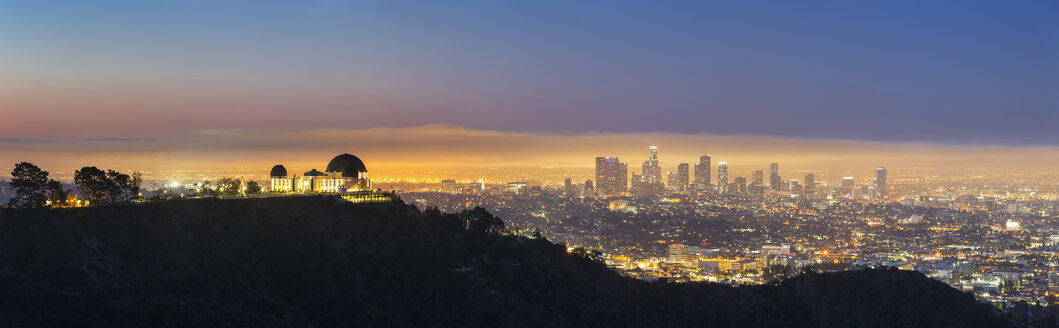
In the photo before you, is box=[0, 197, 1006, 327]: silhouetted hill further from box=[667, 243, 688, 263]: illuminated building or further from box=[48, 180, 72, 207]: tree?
box=[667, 243, 688, 263]: illuminated building

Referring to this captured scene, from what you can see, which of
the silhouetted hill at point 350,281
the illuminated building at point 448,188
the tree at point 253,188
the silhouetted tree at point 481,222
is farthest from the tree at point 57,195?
the illuminated building at point 448,188

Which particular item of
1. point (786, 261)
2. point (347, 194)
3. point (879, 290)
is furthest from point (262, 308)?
point (786, 261)

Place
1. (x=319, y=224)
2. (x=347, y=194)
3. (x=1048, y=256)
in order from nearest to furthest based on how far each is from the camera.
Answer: (x=319, y=224), (x=347, y=194), (x=1048, y=256)

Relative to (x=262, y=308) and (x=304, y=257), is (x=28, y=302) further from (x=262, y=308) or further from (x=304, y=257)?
(x=304, y=257)

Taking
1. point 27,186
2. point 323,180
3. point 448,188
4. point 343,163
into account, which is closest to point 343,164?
point 343,163

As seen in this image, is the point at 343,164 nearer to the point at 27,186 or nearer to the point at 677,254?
the point at 27,186
